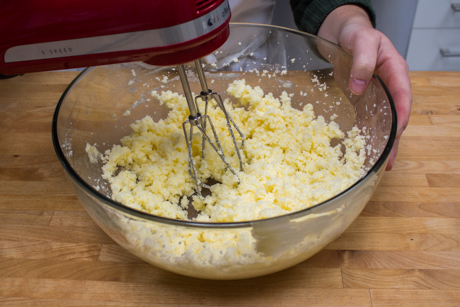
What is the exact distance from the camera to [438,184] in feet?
2.73

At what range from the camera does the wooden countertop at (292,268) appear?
65 centimetres

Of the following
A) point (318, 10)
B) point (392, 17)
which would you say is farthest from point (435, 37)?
point (318, 10)

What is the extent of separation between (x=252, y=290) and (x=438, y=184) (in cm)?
52

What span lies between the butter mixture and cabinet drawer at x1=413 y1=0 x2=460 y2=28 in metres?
1.10

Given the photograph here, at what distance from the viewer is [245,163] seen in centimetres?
88

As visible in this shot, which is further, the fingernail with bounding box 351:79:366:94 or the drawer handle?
the drawer handle

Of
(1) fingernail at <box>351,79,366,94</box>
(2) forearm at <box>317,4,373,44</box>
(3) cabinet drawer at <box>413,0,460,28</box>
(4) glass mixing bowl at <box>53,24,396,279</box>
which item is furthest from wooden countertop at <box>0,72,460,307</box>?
(3) cabinet drawer at <box>413,0,460,28</box>

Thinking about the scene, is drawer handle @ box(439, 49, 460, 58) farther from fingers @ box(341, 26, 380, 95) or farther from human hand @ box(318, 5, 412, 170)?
fingers @ box(341, 26, 380, 95)

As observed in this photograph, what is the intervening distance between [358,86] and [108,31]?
53cm

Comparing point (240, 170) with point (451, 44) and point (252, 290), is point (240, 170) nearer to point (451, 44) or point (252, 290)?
point (252, 290)

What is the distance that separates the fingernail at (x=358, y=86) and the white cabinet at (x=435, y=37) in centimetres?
116

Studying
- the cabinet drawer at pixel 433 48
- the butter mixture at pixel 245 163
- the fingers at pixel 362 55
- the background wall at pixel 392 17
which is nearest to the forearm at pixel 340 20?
the fingers at pixel 362 55

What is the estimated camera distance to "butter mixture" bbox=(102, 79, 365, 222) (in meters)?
0.76

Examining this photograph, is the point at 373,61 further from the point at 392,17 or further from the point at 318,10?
the point at 392,17
